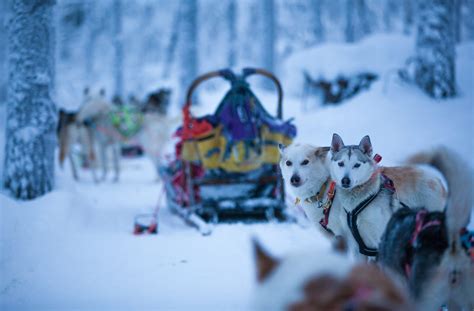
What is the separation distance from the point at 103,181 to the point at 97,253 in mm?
5379

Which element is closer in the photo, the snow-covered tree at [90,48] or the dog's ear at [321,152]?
the dog's ear at [321,152]

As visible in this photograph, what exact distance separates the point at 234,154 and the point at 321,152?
2.15m

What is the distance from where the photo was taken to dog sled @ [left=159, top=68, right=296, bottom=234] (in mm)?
4891

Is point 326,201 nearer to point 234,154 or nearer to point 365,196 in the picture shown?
point 365,196

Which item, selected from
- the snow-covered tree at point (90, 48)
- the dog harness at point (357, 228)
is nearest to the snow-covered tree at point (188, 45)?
the dog harness at point (357, 228)

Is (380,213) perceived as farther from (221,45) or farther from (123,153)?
(221,45)

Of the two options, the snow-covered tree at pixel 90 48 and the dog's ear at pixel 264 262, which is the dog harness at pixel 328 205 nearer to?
the dog's ear at pixel 264 262

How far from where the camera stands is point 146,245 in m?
4.01

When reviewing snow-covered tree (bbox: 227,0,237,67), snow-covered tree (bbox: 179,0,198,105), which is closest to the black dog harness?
snow-covered tree (bbox: 179,0,198,105)

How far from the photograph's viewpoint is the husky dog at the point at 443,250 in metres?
1.62

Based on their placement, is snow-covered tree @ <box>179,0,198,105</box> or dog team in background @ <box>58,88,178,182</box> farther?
snow-covered tree @ <box>179,0,198,105</box>

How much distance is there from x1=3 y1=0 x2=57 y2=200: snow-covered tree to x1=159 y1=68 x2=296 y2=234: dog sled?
5.30ft

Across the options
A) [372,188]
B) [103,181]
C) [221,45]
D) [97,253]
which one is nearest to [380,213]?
[372,188]

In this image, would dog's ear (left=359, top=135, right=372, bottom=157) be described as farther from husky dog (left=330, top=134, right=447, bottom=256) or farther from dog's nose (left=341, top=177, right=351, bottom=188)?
dog's nose (left=341, top=177, right=351, bottom=188)
